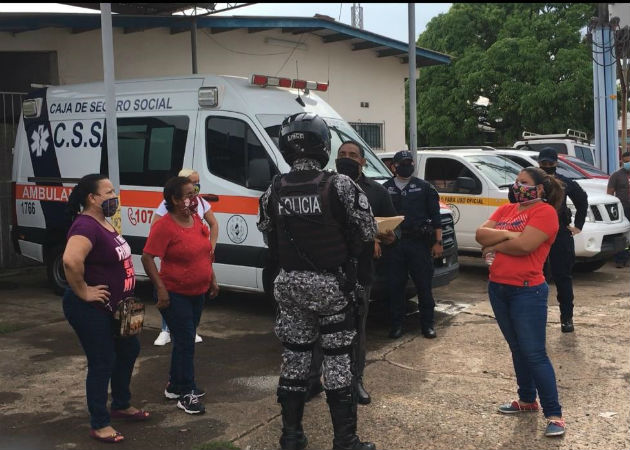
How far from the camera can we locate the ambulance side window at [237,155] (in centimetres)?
702

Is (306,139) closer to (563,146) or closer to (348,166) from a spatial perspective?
(348,166)

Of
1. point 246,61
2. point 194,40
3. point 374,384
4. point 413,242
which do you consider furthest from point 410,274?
point 246,61

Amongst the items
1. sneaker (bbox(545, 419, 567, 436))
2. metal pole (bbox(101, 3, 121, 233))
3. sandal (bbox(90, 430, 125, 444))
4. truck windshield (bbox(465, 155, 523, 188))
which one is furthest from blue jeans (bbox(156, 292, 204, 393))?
truck windshield (bbox(465, 155, 523, 188))

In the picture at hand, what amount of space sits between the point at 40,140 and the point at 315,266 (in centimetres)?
629

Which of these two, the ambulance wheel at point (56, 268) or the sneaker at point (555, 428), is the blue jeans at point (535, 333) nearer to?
the sneaker at point (555, 428)

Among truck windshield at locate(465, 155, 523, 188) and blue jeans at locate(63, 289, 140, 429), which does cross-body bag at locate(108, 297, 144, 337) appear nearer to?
blue jeans at locate(63, 289, 140, 429)

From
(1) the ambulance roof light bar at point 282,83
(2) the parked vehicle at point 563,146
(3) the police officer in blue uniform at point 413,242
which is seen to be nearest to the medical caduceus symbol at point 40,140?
(1) the ambulance roof light bar at point 282,83

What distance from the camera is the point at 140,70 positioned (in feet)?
40.0

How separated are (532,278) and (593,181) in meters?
8.38

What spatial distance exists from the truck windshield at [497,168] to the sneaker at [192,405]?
6.28m

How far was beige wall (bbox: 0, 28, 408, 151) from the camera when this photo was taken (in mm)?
11523

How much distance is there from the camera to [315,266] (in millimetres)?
3779

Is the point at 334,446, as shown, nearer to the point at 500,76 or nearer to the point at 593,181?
the point at 593,181

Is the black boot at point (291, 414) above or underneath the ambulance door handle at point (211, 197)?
underneath
